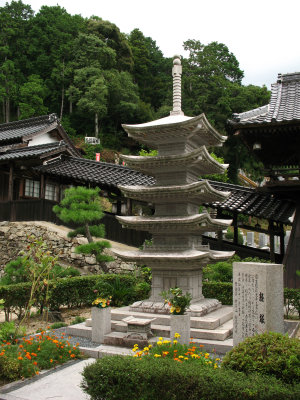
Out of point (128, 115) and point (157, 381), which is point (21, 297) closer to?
point (157, 381)

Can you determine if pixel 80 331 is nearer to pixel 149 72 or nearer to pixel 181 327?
pixel 181 327

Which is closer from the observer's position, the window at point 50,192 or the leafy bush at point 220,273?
the leafy bush at point 220,273

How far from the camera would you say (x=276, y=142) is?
49.5ft

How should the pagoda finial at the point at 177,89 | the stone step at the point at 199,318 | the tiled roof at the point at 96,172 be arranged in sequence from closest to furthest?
1. the stone step at the point at 199,318
2. the pagoda finial at the point at 177,89
3. the tiled roof at the point at 96,172

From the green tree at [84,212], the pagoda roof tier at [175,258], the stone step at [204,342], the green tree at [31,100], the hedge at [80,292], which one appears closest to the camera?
the stone step at [204,342]

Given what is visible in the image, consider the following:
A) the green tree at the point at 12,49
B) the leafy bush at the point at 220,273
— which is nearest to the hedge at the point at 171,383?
the leafy bush at the point at 220,273

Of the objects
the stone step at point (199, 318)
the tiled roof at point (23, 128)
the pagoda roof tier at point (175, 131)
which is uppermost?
the tiled roof at point (23, 128)

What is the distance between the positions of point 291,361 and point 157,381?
6.10 feet

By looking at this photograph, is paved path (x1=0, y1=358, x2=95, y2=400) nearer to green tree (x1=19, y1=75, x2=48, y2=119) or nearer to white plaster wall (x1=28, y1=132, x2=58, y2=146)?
white plaster wall (x1=28, y1=132, x2=58, y2=146)

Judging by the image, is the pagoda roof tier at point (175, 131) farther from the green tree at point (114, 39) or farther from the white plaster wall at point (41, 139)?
the green tree at point (114, 39)

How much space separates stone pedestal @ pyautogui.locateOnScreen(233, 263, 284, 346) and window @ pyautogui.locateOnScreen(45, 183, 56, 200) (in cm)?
1756

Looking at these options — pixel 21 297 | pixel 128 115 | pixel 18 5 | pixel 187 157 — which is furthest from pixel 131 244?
pixel 18 5

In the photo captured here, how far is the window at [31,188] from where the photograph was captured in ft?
76.7

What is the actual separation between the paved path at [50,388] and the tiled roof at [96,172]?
1235 cm
